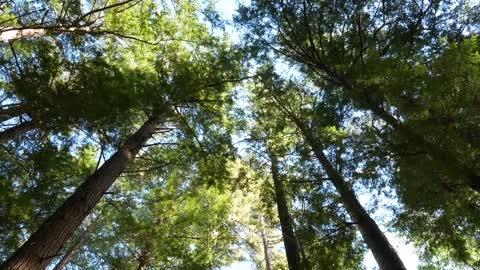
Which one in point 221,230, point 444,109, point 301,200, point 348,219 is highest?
point 221,230

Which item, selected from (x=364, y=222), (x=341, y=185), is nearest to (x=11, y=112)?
→ (x=341, y=185)

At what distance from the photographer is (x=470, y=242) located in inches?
288

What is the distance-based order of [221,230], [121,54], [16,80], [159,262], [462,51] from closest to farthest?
[462,51] → [16,80] → [159,262] → [221,230] → [121,54]

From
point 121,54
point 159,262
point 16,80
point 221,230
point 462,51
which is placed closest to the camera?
point 462,51

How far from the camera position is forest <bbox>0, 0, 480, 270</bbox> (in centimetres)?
502

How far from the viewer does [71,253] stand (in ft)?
31.4

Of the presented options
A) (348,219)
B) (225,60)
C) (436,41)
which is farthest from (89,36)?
(436,41)

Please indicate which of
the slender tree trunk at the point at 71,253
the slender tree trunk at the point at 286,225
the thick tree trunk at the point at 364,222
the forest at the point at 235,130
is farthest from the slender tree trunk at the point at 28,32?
the thick tree trunk at the point at 364,222

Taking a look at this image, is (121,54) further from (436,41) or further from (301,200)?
(436,41)

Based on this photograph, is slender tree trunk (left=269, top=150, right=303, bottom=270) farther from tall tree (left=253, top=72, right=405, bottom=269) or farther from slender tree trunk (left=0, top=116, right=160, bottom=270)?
slender tree trunk (left=0, top=116, right=160, bottom=270)

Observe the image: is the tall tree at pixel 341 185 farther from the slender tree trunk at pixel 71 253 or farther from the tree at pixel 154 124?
the slender tree trunk at pixel 71 253

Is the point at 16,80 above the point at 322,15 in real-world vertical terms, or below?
below

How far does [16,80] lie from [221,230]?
6.14 m

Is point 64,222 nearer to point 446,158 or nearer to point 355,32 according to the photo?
point 446,158
